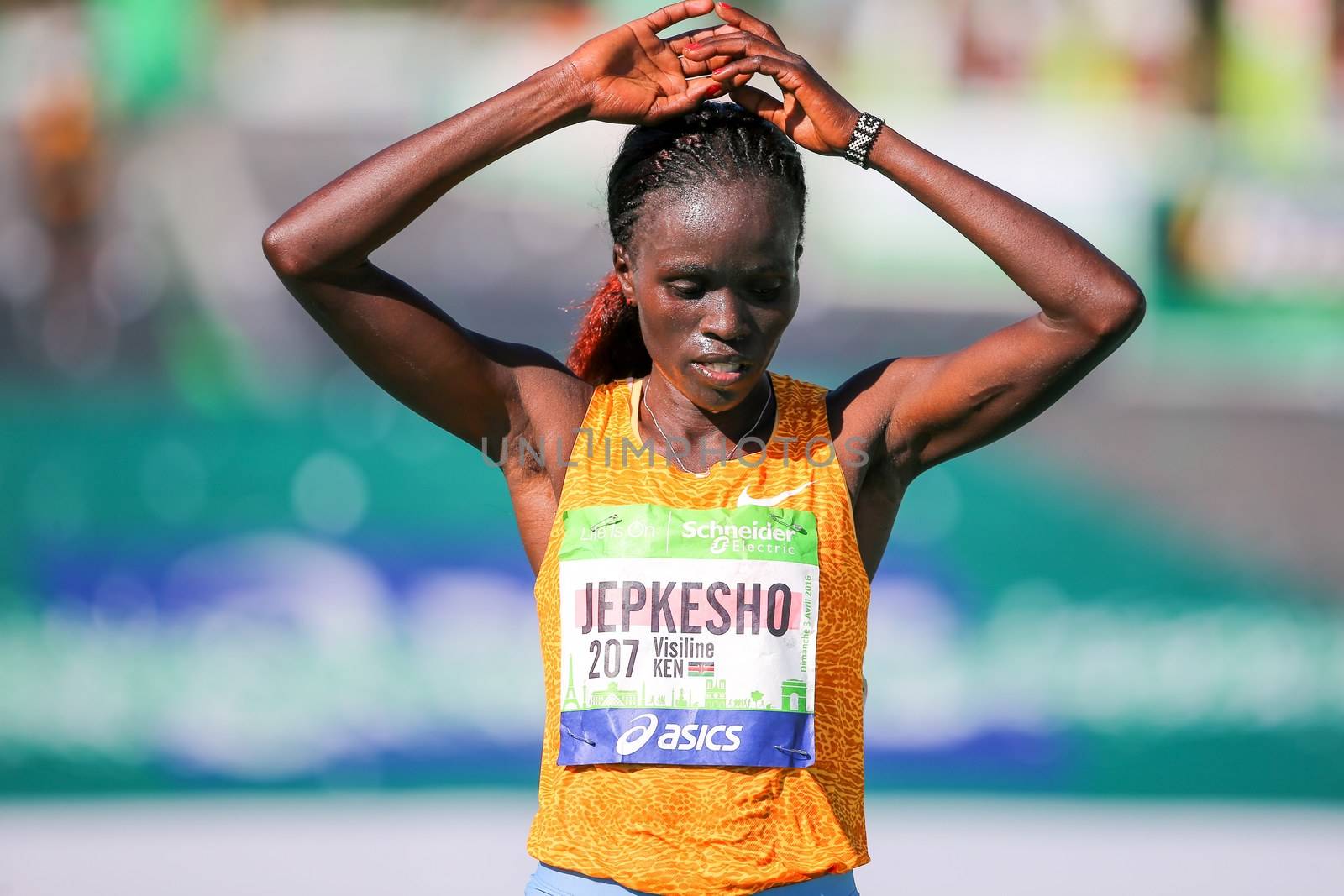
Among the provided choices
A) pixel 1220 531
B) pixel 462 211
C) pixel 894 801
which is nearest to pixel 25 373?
pixel 462 211

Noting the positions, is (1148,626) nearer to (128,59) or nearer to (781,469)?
(781,469)

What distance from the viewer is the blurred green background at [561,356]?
16.1 ft

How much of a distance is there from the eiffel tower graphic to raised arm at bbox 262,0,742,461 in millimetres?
360

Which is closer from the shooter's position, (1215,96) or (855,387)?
Answer: (855,387)

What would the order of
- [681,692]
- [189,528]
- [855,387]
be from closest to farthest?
[681,692], [855,387], [189,528]

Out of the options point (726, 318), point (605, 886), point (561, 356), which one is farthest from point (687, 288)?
point (561, 356)

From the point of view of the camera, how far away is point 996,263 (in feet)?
6.22

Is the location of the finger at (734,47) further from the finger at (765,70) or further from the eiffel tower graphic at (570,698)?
the eiffel tower graphic at (570,698)

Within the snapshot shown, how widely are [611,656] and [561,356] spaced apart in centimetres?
311

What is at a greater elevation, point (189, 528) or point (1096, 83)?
point (1096, 83)

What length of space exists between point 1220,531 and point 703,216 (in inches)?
154

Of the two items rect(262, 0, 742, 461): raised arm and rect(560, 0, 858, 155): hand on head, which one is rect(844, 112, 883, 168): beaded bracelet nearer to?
rect(560, 0, 858, 155): hand on head

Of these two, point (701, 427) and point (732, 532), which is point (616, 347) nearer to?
point (701, 427)

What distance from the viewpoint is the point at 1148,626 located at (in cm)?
512
